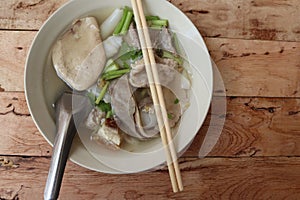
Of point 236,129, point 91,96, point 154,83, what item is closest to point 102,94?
point 91,96

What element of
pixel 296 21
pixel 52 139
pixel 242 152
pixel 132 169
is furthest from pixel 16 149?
pixel 296 21

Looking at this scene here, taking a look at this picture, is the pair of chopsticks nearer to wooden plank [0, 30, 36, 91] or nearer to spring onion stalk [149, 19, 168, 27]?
spring onion stalk [149, 19, 168, 27]

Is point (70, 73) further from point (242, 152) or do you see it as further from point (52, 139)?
point (242, 152)

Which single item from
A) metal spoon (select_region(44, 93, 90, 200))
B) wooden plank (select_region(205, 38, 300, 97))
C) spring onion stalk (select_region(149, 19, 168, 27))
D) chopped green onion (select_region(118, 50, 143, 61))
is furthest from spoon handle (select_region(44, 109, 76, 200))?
wooden plank (select_region(205, 38, 300, 97))

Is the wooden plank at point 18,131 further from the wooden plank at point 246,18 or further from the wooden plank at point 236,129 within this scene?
the wooden plank at point 246,18

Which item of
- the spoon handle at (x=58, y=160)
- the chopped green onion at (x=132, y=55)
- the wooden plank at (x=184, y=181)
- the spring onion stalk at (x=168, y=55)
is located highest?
the chopped green onion at (x=132, y=55)

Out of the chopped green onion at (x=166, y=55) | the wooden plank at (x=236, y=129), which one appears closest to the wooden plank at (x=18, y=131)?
the wooden plank at (x=236, y=129)
